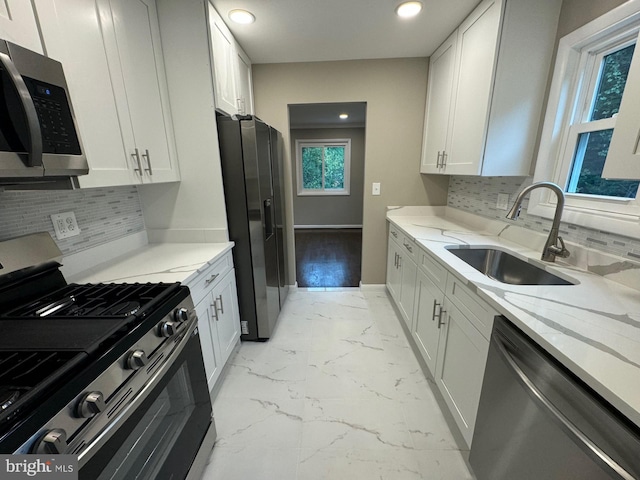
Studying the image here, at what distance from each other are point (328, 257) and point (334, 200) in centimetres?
223

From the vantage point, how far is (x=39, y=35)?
3.04ft

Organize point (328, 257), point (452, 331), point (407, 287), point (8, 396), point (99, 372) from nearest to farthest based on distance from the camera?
point (8, 396) < point (99, 372) < point (452, 331) < point (407, 287) < point (328, 257)

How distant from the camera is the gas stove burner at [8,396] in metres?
0.52

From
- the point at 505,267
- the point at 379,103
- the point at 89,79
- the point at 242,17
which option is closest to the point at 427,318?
the point at 505,267

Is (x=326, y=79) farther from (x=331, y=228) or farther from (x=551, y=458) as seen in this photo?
(x=331, y=228)

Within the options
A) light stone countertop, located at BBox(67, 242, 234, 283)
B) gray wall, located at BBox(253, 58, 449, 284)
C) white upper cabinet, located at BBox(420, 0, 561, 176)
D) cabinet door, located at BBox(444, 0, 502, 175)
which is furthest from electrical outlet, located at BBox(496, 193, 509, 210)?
light stone countertop, located at BBox(67, 242, 234, 283)

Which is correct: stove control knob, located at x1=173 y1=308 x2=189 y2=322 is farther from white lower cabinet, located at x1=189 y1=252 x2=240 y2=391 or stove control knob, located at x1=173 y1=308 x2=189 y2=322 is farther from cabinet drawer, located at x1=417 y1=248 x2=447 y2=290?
cabinet drawer, located at x1=417 y1=248 x2=447 y2=290

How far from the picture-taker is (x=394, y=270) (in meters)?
2.69

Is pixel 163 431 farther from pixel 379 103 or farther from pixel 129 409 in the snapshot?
pixel 379 103

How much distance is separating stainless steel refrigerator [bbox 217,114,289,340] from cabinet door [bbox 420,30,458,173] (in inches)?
57.9

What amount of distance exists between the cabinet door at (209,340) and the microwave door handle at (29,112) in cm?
91

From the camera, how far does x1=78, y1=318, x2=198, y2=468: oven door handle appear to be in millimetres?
640

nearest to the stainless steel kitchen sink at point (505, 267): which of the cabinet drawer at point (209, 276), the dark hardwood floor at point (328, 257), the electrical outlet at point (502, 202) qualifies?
the electrical outlet at point (502, 202)

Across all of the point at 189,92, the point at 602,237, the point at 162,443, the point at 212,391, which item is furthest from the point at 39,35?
the point at 602,237
